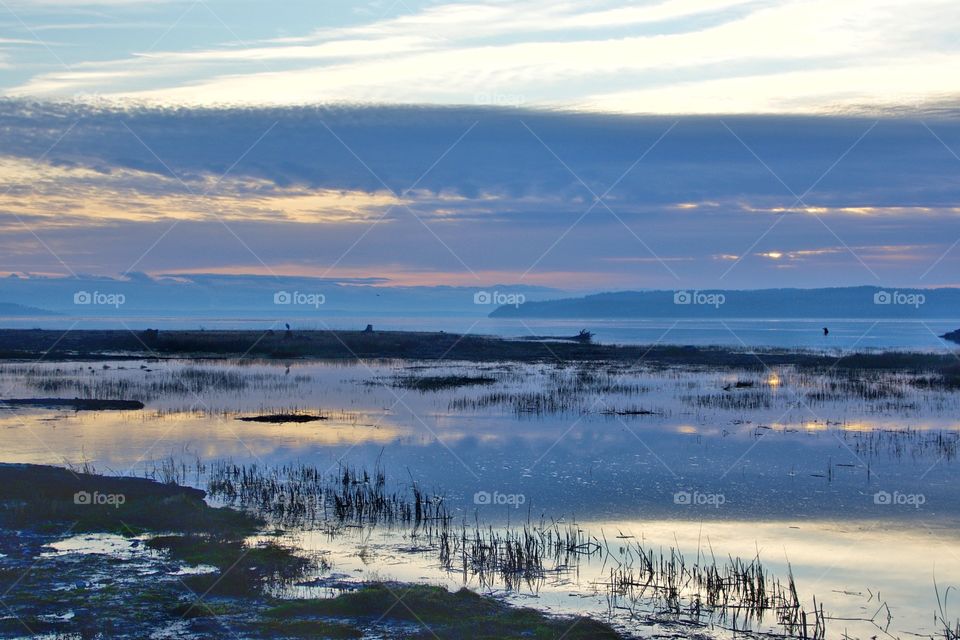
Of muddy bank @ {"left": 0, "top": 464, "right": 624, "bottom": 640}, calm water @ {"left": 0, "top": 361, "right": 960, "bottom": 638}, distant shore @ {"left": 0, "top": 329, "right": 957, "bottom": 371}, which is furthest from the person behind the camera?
distant shore @ {"left": 0, "top": 329, "right": 957, "bottom": 371}

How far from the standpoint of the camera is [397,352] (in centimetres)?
7350

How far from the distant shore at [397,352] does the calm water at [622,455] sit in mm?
17114

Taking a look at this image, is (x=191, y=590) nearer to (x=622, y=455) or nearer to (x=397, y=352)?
(x=622, y=455)

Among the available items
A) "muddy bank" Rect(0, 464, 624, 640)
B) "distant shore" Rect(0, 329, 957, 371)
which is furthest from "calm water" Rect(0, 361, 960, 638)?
"distant shore" Rect(0, 329, 957, 371)

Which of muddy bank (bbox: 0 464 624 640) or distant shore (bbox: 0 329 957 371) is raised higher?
distant shore (bbox: 0 329 957 371)

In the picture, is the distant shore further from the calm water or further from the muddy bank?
the muddy bank

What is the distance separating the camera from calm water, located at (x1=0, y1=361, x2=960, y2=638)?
1505 centimetres

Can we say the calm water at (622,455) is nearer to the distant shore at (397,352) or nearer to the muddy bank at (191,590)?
the muddy bank at (191,590)

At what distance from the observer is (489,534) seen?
16.6 meters

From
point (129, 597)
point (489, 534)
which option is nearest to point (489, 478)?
point (489, 534)

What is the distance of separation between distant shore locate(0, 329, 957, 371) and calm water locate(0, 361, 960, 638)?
56.1ft

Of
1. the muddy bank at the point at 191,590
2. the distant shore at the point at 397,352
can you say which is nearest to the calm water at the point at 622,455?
the muddy bank at the point at 191,590

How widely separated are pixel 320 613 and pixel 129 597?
9.30ft

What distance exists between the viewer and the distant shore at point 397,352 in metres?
65.2
